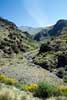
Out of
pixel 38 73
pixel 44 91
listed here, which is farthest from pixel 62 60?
pixel 44 91

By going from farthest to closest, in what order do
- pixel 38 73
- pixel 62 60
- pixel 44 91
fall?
pixel 62 60, pixel 38 73, pixel 44 91

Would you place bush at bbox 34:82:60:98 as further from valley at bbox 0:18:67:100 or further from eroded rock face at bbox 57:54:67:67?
eroded rock face at bbox 57:54:67:67

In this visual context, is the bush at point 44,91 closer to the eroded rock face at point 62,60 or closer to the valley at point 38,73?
the valley at point 38,73

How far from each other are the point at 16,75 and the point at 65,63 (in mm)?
21264

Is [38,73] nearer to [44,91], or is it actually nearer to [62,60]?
[62,60]

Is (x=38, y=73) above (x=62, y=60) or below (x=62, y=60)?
below

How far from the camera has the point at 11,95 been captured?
14.3 m

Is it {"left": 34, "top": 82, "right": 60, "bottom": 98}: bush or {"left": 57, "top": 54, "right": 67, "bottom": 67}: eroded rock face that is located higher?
{"left": 34, "top": 82, "right": 60, "bottom": 98}: bush

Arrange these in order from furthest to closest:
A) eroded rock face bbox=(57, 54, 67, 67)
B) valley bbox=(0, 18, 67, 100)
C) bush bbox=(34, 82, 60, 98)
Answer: eroded rock face bbox=(57, 54, 67, 67) < valley bbox=(0, 18, 67, 100) < bush bbox=(34, 82, 60, 98)

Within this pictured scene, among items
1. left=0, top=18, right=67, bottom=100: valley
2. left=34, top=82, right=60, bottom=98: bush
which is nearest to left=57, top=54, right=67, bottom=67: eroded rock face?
left=0, top=18, right=67, bottom=100: valley

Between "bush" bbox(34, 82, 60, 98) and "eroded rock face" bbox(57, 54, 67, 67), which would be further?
"eroded rock face" bbox(57, 54, 67, 67)

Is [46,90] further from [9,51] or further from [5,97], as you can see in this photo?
[9,51]

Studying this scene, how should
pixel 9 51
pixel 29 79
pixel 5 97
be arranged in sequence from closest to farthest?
pixel 5 97, pixel 29 79, pixel 9 51

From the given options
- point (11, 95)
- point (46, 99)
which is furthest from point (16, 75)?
point (11, 95)
